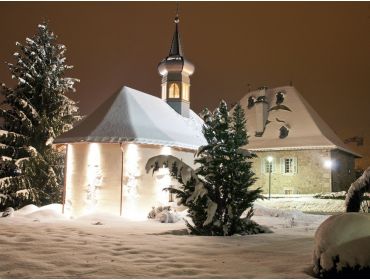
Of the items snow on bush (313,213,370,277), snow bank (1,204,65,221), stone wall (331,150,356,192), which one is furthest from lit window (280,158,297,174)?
snow on bush (313,213,370,277)

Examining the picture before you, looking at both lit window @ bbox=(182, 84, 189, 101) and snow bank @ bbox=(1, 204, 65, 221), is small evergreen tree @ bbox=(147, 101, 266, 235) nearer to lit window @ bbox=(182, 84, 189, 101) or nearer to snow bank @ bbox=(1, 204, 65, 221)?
snow bank @ bbox=(1, 204, 65, 221)

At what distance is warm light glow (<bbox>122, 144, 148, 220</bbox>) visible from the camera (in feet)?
61.8

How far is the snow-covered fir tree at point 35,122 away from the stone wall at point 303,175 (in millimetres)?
16065

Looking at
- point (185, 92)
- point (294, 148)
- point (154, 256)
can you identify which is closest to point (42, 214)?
point (154, 256)

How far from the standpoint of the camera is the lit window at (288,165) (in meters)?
34.8

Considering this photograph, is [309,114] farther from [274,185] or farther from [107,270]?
[107,270]

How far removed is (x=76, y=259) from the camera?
7562 millimetres

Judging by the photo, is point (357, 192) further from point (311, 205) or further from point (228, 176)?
point (311, 205)

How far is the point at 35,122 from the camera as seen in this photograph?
2473cm

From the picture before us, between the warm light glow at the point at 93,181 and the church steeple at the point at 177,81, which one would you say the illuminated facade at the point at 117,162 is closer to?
the warm light glow at the point at 93,181

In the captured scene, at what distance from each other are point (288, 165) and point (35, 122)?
20.2 meters

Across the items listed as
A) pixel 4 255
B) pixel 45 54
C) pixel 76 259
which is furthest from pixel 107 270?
pixel 45 54

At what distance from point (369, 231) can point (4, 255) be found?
621 cm

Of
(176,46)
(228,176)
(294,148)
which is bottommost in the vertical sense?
(228,176)
